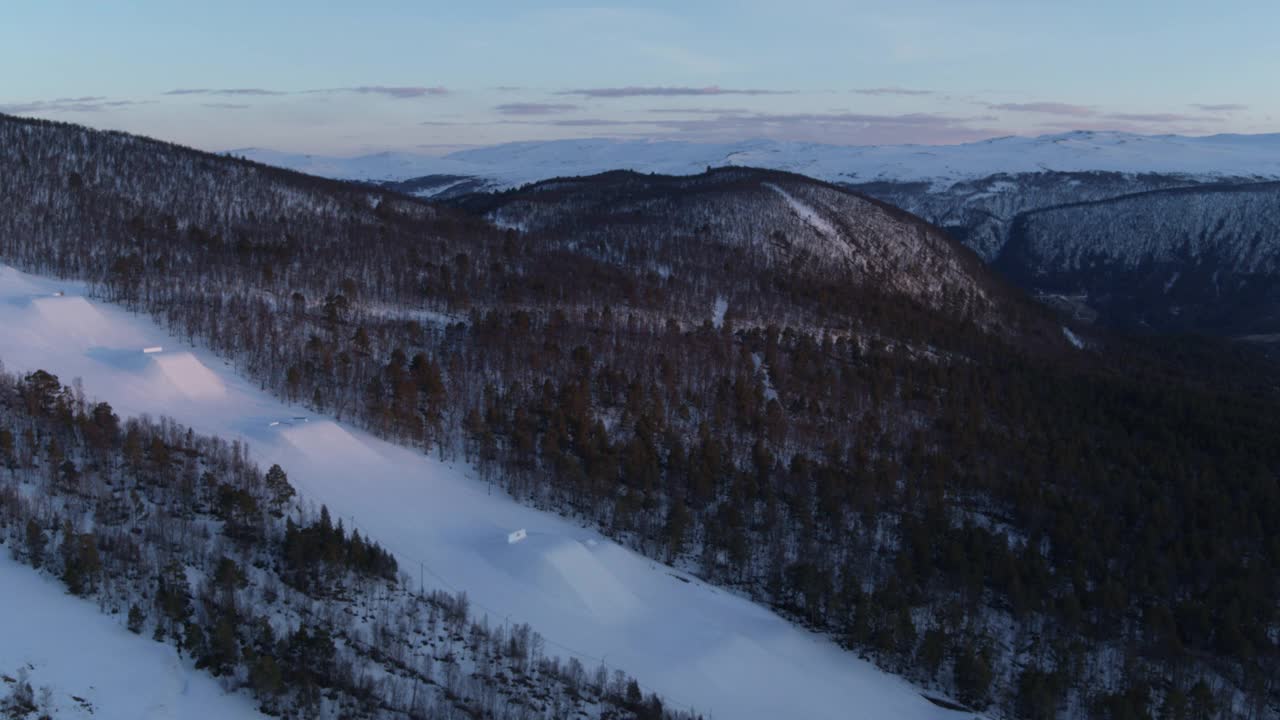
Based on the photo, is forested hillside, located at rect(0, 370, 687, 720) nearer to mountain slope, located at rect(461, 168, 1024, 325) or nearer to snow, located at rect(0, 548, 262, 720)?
snow, located at rect(0, 548, 262, 720)

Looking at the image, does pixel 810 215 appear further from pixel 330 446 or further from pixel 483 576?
pixel 483 576

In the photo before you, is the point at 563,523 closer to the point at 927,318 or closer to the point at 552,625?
the point at 552,625

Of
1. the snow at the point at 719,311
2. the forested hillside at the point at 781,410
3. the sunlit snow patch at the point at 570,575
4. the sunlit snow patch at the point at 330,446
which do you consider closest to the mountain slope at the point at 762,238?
the snow at the point at 719,311

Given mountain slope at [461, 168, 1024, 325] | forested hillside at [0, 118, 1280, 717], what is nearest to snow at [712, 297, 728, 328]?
forested hillside at [0, 118, 1280, 717]

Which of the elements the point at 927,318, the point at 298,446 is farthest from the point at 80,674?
the point at 927,318

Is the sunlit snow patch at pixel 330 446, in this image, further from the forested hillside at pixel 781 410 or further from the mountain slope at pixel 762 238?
the mountain slope at pixel 762 238

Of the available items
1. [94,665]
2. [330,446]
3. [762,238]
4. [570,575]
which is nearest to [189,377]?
[330,446]
